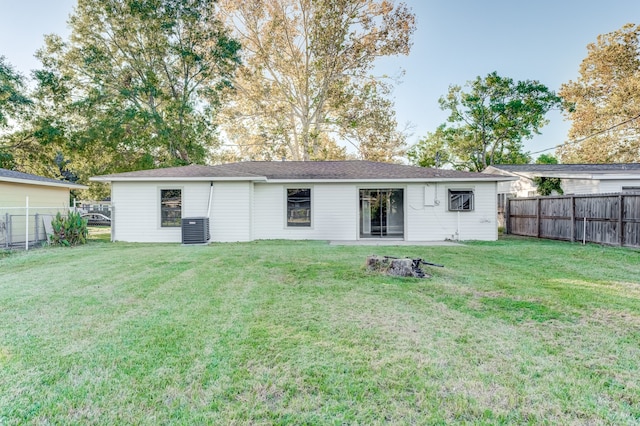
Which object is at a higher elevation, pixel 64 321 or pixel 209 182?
pixel 209 182

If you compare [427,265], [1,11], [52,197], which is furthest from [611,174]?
[1,11]

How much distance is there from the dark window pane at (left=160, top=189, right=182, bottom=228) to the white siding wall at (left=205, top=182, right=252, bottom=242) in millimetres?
1169

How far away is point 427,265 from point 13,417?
580cm

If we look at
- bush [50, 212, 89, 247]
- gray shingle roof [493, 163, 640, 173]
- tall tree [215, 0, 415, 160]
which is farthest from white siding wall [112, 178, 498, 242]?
tall tree [215, 0, 415, 160]

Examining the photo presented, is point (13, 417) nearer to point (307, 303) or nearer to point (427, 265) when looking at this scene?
point (307, 303)

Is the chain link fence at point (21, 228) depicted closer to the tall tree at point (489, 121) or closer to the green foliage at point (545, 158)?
the tall tree at point (489, 121)

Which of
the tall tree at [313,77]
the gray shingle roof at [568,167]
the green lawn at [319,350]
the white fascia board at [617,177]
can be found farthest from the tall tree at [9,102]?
the white fascia board at [617,177]

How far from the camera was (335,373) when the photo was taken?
2441 mm

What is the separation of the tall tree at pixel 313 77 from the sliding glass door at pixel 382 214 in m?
9.33

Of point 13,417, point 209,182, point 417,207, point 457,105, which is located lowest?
point 13,417

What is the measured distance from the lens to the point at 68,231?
10312mm

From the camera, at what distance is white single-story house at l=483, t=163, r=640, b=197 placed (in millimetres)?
13016

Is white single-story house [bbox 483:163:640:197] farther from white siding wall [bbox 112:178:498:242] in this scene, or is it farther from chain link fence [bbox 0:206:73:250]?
chain link fence [bbox 0:206:73:250]

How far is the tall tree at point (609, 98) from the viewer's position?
2223cm
